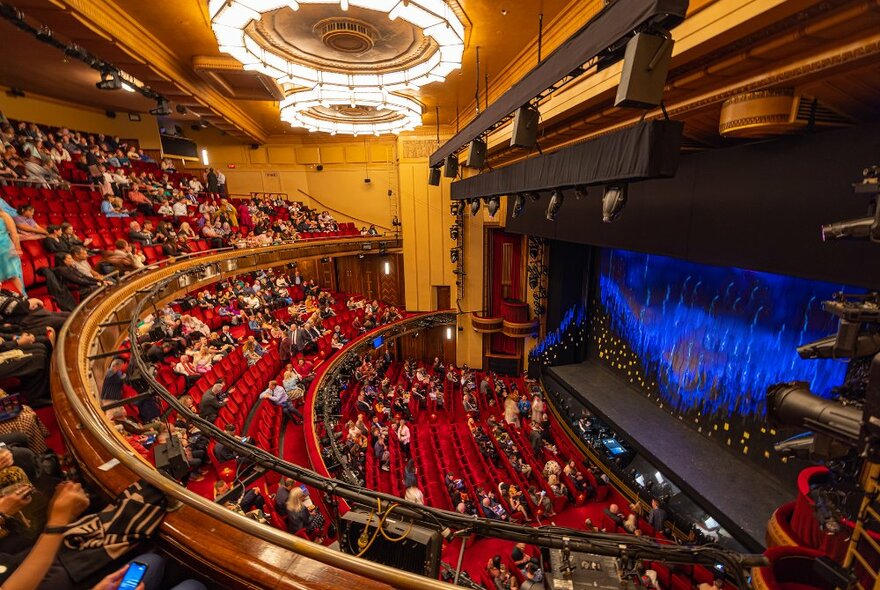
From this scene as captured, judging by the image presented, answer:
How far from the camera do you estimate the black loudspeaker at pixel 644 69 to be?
84.4 inches

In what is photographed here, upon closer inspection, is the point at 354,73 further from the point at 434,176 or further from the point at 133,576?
the point at 133,576

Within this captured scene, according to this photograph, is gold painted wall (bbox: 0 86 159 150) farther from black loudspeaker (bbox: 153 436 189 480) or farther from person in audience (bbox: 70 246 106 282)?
black loudspeaker (bbox: 153 436 189 480)

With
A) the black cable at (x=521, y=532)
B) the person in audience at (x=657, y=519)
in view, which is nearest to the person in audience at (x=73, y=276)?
the black cable at (x=521, y=532)

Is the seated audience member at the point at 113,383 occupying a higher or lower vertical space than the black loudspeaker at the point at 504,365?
higher

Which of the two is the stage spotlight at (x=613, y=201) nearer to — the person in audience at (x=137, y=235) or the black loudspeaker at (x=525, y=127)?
the black loudspeaker at (x=525, y=127)

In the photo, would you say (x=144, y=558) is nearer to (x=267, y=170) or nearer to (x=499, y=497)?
(x=499, y=497)

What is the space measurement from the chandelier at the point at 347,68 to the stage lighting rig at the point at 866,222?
10.7ft

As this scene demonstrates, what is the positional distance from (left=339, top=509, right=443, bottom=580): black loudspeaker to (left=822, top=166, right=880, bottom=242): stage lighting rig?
2.58 m

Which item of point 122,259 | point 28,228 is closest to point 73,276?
point 28,228

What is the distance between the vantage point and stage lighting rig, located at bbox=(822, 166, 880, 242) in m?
1.89

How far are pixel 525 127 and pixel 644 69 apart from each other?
1.74 metres

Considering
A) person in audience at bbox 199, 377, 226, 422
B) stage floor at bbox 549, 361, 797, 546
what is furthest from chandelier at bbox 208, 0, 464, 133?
stage floor at bbox 549, 361, 797, 546

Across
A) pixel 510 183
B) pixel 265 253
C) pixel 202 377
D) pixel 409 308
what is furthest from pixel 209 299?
pixel 510 183

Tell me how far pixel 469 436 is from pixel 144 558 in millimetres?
7800
